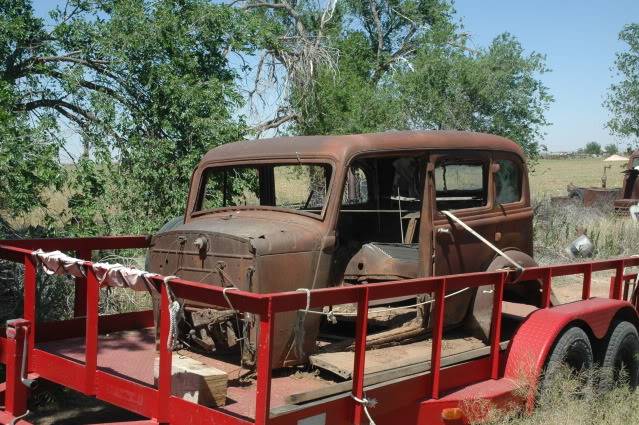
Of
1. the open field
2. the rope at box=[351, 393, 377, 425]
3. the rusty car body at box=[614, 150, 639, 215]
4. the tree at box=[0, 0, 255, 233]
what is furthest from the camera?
the open field

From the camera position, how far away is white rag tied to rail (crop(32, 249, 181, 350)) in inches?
141

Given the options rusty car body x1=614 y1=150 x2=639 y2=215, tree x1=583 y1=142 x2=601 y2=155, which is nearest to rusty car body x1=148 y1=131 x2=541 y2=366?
rusty car body x1=614 y1=150 x2=639 y2=215

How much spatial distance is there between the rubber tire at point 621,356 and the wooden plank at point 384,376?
0.87 metres

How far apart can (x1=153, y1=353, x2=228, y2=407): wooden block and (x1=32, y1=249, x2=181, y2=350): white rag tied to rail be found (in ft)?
0.79

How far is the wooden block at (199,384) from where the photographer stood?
3.64 metres

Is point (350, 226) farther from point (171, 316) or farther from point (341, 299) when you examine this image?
point (171, 316)

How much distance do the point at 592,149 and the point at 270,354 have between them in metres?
95.4

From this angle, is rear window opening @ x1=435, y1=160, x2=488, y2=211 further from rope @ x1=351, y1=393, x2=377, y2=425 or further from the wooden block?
the wooden block

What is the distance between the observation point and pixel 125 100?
9469 mm

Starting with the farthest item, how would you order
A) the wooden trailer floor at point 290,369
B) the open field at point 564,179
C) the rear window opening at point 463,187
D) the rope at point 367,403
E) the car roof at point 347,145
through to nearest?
1. the open field at point 564,179
2. the rear window opening at point 463,187
3. the car roof at point 347,145
4. the wooden trailer floor at point 290,369
5. the rope at point 367,403

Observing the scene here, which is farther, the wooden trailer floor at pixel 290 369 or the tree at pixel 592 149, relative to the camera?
the tree at pixel 592 149

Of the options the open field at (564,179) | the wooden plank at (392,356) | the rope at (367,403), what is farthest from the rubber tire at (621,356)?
the open field at (564,179)

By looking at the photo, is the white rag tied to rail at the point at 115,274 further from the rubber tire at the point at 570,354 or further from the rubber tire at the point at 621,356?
the rubber tire at the point at 621,356

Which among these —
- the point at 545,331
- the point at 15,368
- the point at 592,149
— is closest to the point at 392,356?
the point at 545,331
